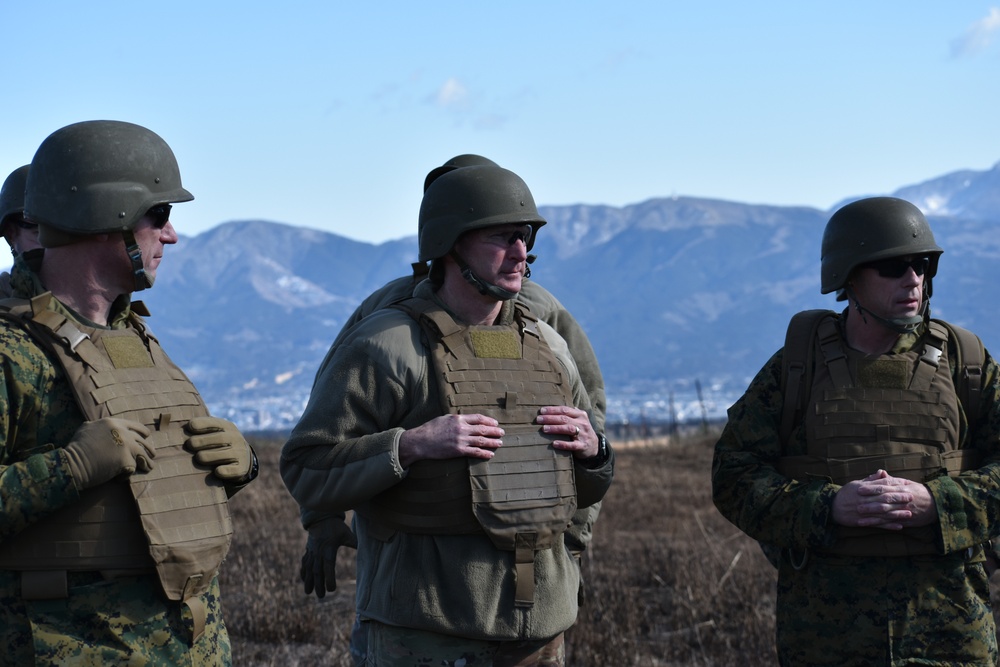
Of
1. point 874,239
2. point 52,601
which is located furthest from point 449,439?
point 874,239

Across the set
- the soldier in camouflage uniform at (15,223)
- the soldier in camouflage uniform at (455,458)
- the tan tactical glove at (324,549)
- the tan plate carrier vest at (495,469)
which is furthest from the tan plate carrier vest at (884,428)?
the soldier in camouflage uniform at (15,223)

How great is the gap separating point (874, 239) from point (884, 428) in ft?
2.40

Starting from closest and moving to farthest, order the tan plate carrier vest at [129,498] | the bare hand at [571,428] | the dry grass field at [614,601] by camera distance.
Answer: the tan plate carrier vest at [129,498] → the bare hand at [571,428] → the dry grass field at [614,601]

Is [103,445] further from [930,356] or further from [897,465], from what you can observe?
[930,356]

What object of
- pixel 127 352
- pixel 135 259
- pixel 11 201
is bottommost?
pixel 127 352

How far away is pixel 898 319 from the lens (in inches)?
185

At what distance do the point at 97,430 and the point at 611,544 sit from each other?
35.5 feet

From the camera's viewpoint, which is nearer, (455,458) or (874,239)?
(455,458)

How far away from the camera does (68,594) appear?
343cm

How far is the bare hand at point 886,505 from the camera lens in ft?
14.7

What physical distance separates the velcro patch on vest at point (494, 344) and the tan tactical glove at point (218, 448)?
0.97 metres

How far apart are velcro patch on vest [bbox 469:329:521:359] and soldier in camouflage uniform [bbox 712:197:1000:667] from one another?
0.97 meters

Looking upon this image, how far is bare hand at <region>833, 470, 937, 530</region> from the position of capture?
4.47m

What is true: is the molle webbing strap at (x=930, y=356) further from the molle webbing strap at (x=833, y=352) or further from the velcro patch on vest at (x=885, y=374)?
the molle webbing strap at (x=833, y=352)
